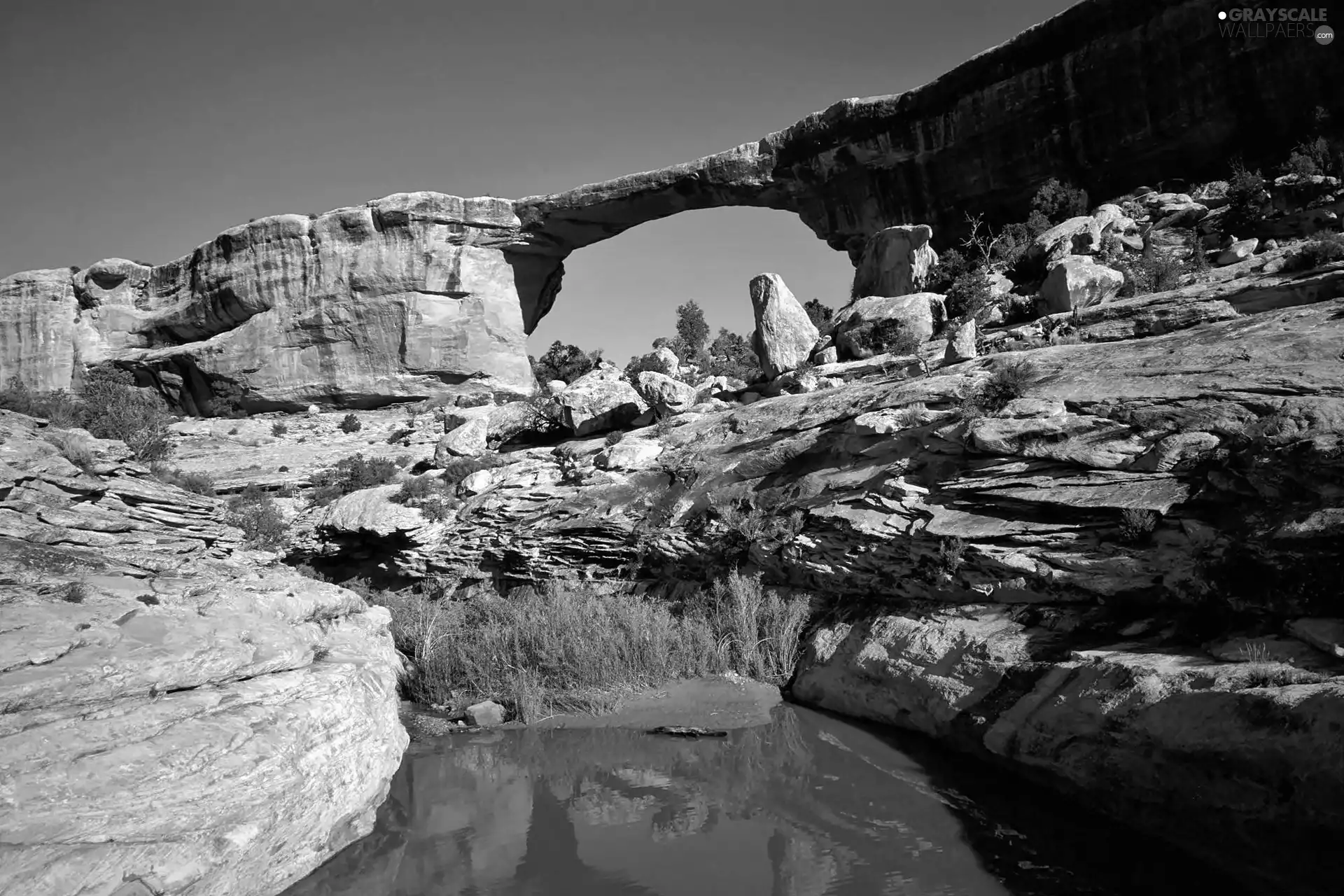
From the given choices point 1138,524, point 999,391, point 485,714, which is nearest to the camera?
point 1138,524

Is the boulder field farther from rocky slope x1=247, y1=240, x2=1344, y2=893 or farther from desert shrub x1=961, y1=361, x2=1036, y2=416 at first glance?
desert shrub x1=961, y1=361, x2=1036, y2=416

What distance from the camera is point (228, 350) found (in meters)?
29.3

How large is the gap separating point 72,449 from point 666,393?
444 inches

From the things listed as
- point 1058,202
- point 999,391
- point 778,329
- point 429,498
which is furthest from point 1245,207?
point 429,498

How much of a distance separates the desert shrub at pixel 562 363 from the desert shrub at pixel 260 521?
658 inches

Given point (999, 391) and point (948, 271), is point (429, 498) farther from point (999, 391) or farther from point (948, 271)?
point (948, 271)

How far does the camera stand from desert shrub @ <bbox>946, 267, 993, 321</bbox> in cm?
1900

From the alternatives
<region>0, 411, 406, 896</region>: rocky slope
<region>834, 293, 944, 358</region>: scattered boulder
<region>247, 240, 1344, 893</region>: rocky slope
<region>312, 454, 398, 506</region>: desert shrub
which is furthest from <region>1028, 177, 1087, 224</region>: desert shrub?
<region>0, 411, 406, 896</region>: rocky slope

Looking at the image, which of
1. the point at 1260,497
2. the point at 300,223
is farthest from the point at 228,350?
the point at 1260,497

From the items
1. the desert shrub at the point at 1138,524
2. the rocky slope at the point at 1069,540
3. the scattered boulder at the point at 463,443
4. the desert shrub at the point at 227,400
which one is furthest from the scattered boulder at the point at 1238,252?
the desert shrub at the point at 227,400

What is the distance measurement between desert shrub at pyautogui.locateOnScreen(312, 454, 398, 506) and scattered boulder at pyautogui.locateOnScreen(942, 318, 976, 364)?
13289 mm

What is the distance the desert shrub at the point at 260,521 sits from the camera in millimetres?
15688

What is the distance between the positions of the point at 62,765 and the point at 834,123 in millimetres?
25629

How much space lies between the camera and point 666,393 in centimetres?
1883
